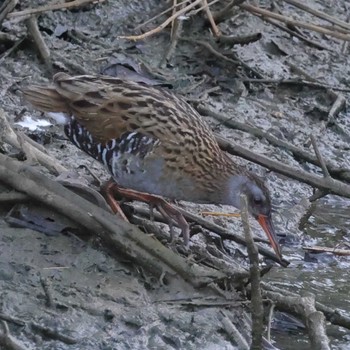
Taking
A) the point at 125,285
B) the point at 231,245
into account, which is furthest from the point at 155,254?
the point at 231,245

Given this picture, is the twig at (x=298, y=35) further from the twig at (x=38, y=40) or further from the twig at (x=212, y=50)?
the twig at (x=38, y=40)

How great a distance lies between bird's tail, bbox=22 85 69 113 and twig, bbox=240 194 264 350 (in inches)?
69.4

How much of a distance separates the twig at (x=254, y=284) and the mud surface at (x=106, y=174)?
0.55 metres

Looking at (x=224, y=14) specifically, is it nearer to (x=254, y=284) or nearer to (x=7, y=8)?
(x=7, y=8)

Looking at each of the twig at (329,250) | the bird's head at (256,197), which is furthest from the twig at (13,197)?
the twig at (329,250)

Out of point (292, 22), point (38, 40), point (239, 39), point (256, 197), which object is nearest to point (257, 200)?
point (256, 197)

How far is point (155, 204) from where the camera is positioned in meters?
5.99

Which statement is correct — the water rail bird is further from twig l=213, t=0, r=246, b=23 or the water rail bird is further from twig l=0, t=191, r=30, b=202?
twig l=213, t=0, r=246, b=23

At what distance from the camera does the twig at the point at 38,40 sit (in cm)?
774

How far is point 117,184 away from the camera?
19.8 ft

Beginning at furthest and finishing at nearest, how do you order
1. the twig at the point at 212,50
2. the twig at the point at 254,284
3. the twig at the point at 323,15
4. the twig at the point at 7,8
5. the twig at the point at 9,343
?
the twig at the point at 212,50 → the twig at the point at 323,15 → the twig at the point at 7,8 → the twig at the point at 9,343 → the twig at the point at 254,284

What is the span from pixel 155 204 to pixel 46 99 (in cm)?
86

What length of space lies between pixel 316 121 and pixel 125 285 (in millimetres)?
3670

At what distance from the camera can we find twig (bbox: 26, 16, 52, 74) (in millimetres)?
7742
